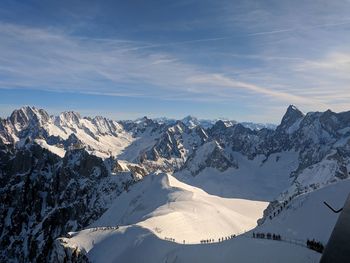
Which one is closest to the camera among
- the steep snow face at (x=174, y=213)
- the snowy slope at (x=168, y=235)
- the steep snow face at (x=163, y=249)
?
the steep snow face at (x=163, y=249)

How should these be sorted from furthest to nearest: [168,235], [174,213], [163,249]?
[174,213] < [168,235] < [163,249]

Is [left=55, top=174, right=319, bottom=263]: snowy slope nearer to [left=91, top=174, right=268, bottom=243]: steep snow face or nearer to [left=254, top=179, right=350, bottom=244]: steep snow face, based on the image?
[left=91, top=174, right=268, bottom=243]: steep snow face

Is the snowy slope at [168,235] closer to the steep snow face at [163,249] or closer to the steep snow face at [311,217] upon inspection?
the steep snow face at [163,249]

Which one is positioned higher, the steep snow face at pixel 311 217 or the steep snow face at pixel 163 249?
the steep snow face at pixel 311 217

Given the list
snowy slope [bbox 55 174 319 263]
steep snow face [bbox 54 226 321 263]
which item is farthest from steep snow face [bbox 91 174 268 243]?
steep snow face [bbox 54 226 321 263]

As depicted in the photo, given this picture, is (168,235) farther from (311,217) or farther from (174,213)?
(311,217)

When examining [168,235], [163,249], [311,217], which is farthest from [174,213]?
[311,217]

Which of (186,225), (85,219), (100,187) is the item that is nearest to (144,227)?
(186,225)

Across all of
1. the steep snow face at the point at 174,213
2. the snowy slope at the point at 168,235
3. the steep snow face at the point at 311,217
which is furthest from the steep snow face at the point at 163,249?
the steep snow face at the point at 311,217

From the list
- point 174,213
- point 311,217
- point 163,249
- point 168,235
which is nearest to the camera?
point 311,217
